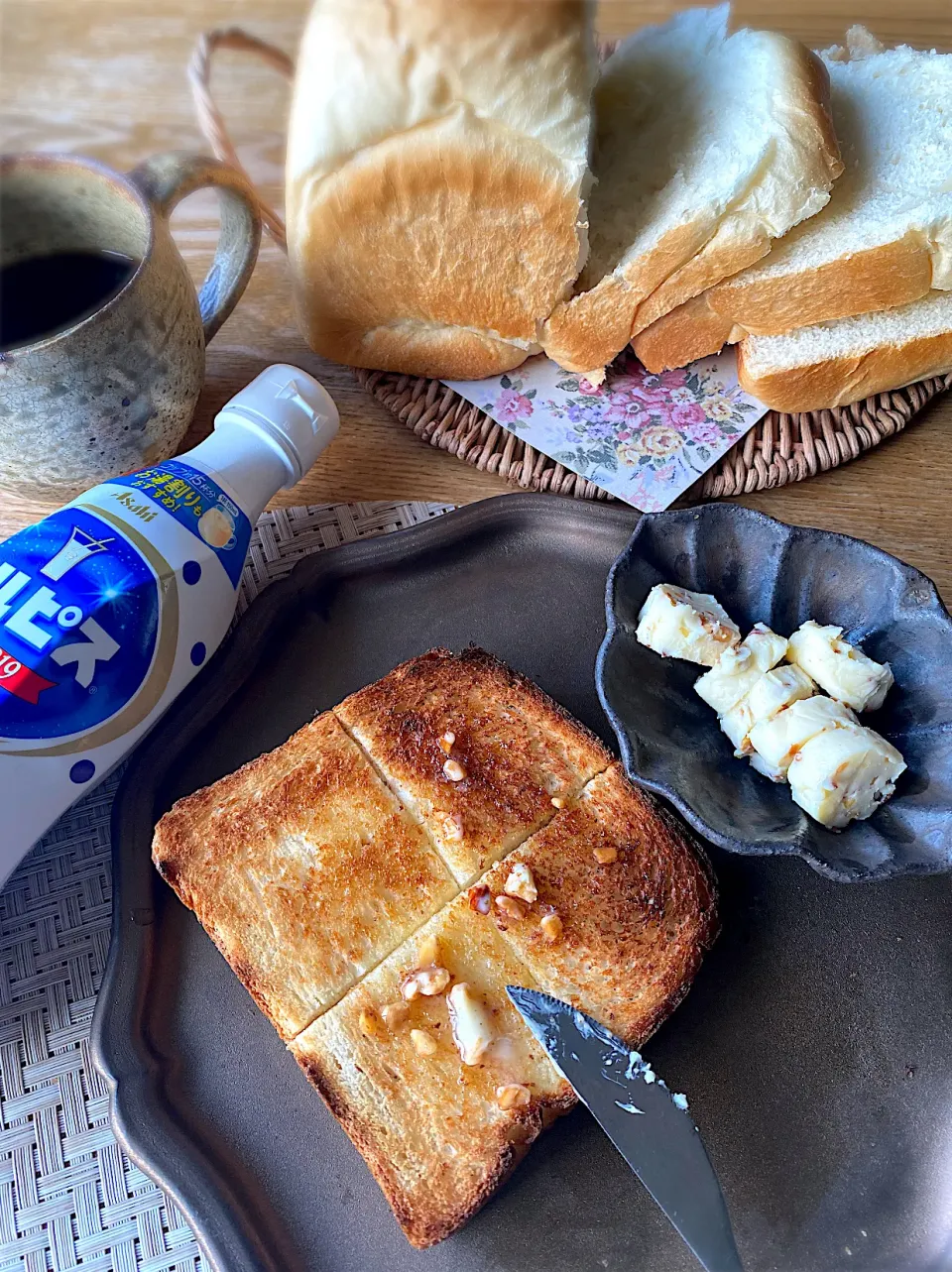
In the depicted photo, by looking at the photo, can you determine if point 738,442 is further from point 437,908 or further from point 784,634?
point 437,908

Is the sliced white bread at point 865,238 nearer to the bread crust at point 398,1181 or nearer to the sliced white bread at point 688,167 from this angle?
the sliced white bread at point 688,167

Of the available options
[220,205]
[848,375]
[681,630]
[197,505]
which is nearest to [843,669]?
[681,630]

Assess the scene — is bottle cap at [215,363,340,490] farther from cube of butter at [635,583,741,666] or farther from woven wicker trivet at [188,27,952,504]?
cube of butter at [635,583,741,666]

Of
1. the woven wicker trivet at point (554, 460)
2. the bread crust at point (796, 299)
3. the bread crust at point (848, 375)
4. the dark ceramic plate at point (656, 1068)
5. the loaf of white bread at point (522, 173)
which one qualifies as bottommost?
the dark ceramic plate at point (656, 1068)

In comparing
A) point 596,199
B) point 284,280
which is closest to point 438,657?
point 596,199

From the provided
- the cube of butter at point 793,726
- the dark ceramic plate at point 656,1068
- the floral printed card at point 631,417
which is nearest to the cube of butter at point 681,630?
the cube of butter at point 793,726

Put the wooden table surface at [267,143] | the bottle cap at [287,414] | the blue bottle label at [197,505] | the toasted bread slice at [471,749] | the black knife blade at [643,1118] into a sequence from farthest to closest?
the wooden table surface at [267,143]
the bottle cap at [287,414]
the blue bottle label at [197,505]
the toasted bread slice at [471,749]
the black knife blade at [643,1118]

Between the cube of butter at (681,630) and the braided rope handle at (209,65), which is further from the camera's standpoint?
the braided rope handle at (209,65)
